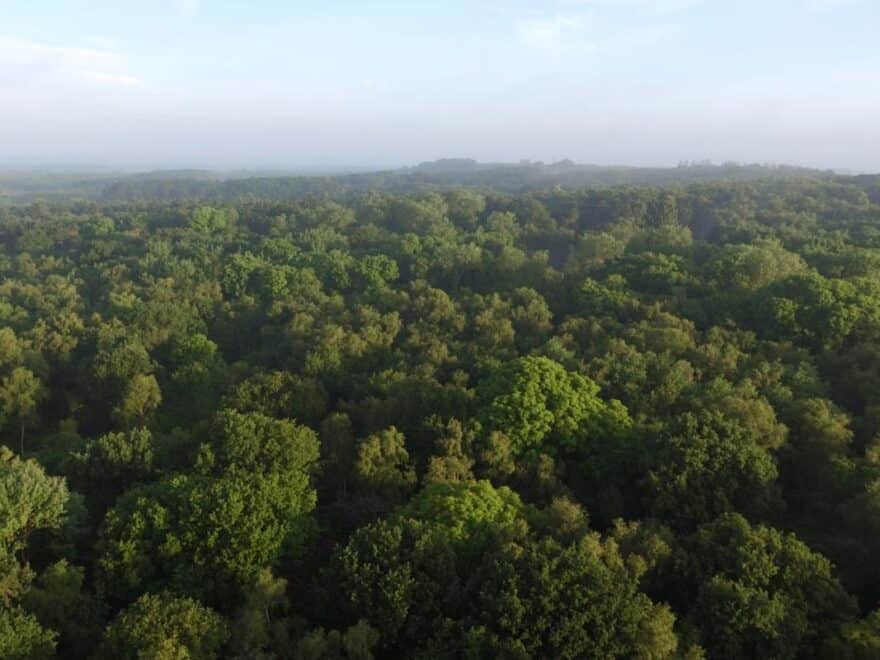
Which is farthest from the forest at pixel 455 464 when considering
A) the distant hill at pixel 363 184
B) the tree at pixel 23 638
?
the distant hill at pixel 363 184

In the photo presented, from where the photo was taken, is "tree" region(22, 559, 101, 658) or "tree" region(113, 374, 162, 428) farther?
"tree" region(113, 374, 162, 428)

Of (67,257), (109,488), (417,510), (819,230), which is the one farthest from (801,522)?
(67,257)

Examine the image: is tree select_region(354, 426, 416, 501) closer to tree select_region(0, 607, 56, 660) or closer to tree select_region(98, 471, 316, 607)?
tree select_region(98, 471, 316, 607)

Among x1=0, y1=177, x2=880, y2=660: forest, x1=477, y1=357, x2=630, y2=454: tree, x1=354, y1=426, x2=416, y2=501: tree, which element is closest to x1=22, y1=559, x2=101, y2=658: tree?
x1=0, y1=177, x2=880, y2=660: forest

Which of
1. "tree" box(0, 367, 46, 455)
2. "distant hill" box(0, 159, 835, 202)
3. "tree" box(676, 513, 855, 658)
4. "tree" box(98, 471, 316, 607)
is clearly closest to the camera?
"tree" box(676, 513, 855, 658)

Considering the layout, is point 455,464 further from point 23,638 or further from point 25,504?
point 25,504

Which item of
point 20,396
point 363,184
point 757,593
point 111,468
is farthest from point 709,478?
point 363,184

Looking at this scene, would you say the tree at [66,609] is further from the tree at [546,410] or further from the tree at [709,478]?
the tree at [709,478]

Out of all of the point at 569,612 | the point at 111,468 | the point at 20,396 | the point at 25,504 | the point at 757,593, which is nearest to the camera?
the point at 569,612
